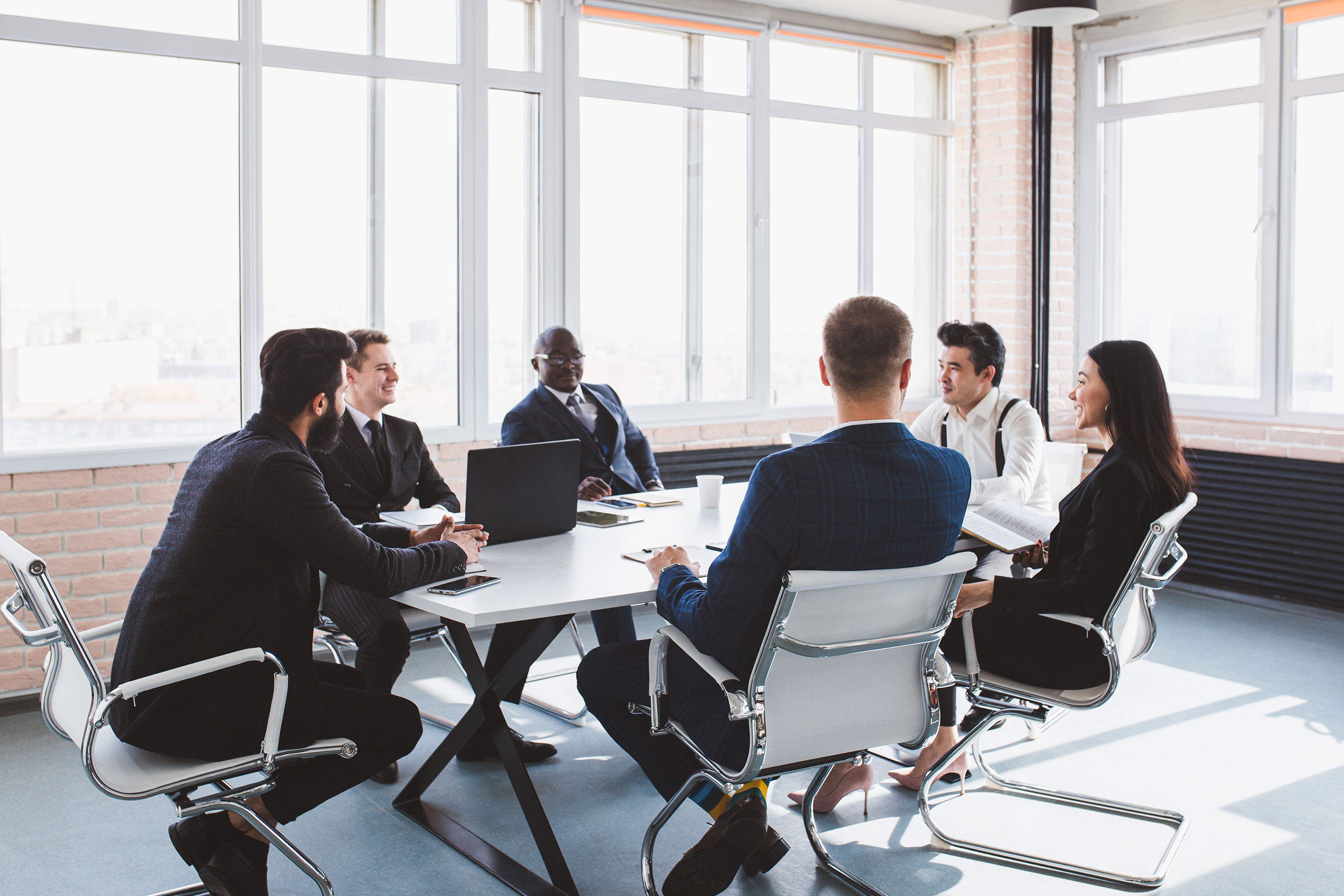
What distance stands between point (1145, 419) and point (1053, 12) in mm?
2514

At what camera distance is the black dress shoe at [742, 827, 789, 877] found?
2811mm

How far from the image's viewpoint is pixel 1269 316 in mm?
5773

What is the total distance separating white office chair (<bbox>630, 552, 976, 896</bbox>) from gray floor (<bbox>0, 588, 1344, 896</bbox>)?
0.58 m

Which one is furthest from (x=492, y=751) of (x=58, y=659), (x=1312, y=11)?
(x=1312, y=11)

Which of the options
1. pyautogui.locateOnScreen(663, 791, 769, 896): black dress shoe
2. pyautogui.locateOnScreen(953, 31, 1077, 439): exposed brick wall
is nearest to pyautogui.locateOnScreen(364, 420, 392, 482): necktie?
pyautogui.locateOnScreen(663, 791, 769, 896): black dress shoe

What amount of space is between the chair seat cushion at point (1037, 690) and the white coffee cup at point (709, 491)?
3.38ft

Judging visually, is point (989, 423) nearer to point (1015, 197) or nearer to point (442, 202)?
point (442, 202)

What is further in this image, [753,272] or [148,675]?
[753,272]

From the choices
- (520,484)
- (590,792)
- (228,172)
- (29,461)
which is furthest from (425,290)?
(590,792)

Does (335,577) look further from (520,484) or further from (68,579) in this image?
(68,579)

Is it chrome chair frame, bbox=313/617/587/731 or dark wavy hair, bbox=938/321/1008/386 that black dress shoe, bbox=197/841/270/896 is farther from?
dark wavy hair, bbox=938/321/1008/386

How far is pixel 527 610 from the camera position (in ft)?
7.95

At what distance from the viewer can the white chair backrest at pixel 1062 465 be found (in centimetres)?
445

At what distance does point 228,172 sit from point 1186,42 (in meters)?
4.83
